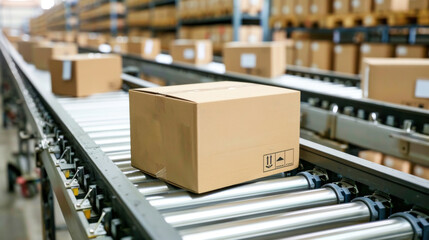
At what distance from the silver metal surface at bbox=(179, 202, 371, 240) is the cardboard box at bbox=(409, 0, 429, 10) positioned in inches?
175

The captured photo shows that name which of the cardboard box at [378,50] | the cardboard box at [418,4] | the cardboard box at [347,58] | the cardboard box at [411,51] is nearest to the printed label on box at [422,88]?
the cardboard box at [418,4]

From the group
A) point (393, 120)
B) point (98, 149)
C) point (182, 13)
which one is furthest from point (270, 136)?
point (182, 13)

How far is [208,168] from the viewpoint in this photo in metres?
1.29

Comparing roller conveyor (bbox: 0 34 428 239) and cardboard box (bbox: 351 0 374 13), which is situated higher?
cardboard box (bbox: 351 0 374 13)

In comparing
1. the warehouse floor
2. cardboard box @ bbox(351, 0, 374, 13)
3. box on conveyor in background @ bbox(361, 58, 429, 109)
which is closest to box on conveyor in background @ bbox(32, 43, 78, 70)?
the warehouse floor

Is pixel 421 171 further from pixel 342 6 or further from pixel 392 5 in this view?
pixel 342 6

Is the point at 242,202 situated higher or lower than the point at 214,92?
lower

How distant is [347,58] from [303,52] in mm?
902

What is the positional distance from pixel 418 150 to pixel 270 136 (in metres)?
1.19

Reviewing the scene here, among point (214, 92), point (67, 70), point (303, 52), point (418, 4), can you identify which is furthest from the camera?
point (303, 52)

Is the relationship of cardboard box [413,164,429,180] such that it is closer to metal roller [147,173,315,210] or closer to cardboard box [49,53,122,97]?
metal roller [147,173,315,210]

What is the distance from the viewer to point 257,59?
4.25 metres

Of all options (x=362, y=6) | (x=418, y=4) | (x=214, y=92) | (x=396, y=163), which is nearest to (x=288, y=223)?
(x=214, y=92)

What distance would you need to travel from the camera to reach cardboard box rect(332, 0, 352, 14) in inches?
234
